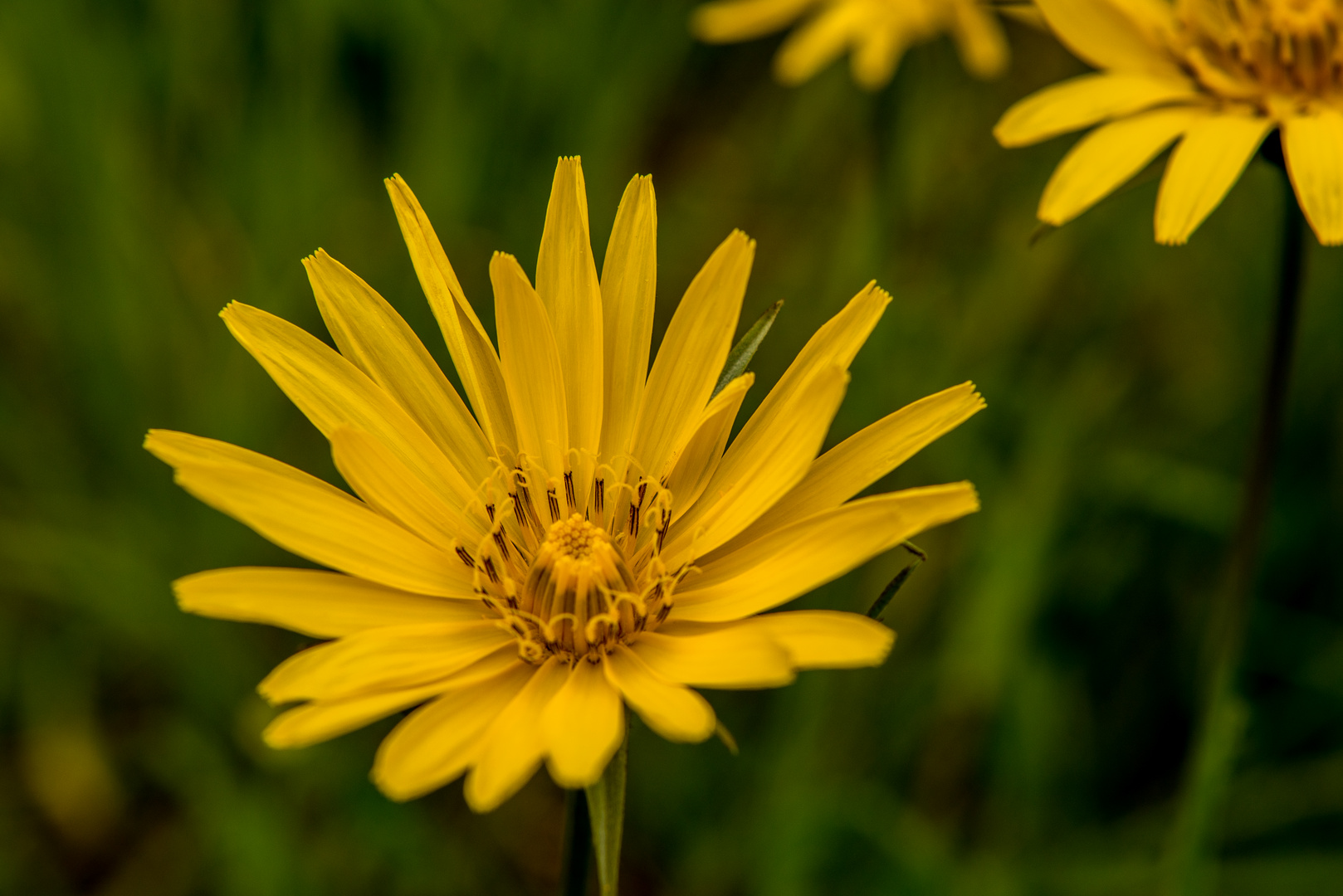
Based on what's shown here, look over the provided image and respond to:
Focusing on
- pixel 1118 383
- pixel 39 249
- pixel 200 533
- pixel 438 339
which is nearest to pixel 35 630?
pixel 200 533

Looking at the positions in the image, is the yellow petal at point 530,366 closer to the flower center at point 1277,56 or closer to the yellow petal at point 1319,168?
the yellow petal at point 1319,168

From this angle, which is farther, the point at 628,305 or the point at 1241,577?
the point at 1241,577

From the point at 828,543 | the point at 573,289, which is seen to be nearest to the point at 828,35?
the point at 573,289

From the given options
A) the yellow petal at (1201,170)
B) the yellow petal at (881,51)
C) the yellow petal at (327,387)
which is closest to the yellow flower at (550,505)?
the yellow petal at (327,387)

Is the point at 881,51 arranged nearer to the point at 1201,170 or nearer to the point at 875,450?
the point at 1201,170

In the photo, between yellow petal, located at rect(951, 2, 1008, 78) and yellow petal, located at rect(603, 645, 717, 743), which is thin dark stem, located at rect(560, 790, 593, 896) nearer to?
yellow petal, located at rect(603, 645, 717, 743)

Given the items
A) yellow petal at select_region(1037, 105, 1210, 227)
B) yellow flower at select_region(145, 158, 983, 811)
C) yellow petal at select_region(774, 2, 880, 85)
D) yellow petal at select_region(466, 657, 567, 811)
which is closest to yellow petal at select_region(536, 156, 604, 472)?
yellow flower at select_region(145, 158, 983, 811)
